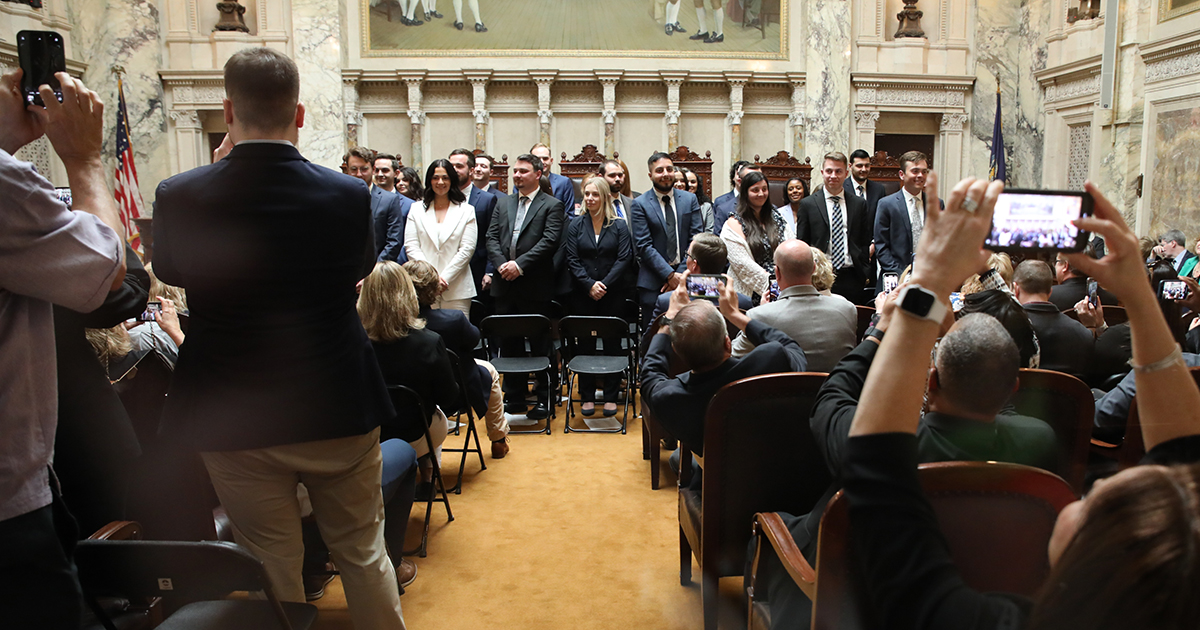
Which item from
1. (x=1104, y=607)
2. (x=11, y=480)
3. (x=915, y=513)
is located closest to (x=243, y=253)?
(x=11, y=480)

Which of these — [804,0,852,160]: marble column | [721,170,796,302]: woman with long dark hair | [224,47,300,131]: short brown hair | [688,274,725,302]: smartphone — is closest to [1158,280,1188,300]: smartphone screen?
[721,170,796,302]: woman with long dark hair

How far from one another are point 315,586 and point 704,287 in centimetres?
205

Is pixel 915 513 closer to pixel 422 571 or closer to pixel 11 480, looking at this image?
pixel 11 480

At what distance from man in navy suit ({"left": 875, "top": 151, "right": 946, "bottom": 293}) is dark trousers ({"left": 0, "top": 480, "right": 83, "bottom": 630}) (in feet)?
18.7

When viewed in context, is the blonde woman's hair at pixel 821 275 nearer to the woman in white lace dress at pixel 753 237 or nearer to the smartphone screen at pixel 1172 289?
the woman in white lace dress at pixel 753 237

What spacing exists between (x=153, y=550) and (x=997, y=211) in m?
1.66

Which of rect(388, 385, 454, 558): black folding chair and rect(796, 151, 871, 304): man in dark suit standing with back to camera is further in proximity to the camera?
→ rect(796, 151, 871, 304): man in dark suit standing with back to camera

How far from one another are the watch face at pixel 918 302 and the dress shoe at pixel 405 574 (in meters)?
2.66

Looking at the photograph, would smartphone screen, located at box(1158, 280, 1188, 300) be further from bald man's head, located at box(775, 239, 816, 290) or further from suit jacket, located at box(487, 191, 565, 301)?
suit jacket, located at box(487, 191, 565, 301)

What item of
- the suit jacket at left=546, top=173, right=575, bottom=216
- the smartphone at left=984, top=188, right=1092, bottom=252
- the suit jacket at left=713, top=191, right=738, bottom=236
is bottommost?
the smartphone at left=984, top=188, right=1092, bottom=252

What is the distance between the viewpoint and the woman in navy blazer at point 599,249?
5.87 metres

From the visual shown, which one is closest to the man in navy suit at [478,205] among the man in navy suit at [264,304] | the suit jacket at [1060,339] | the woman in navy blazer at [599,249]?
the woman in navy blazer at [599,249]

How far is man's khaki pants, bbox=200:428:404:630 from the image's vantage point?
196 centimetres

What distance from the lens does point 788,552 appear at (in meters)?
1.90
